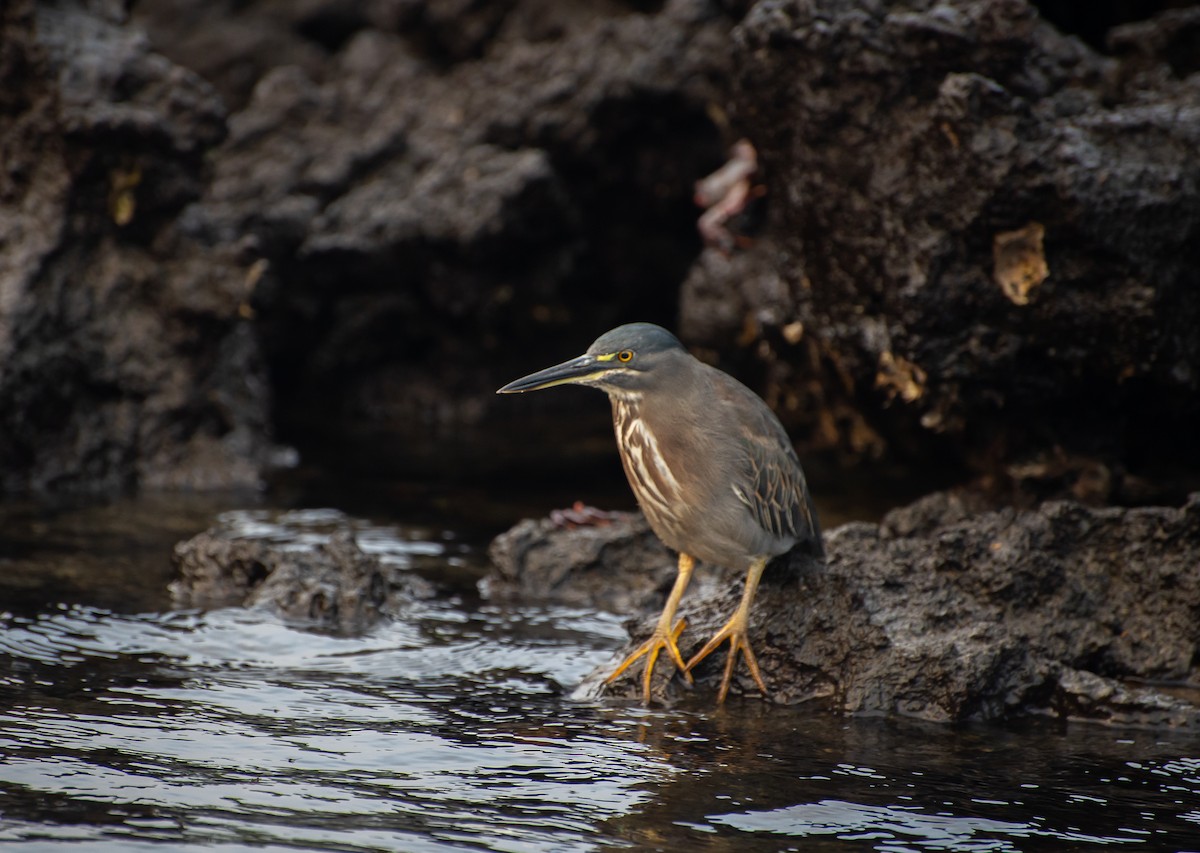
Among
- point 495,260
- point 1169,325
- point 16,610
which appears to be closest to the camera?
point 16,610

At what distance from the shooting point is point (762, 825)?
3389 mm

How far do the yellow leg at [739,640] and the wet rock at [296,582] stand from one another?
1.62 m

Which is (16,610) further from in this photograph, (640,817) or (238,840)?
(640,817)

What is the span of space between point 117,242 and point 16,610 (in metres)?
3.46

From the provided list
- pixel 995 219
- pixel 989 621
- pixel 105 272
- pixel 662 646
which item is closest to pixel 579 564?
pixel 662 646

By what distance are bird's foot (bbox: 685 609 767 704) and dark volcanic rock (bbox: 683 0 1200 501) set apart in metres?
1.94

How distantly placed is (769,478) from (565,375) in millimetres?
803

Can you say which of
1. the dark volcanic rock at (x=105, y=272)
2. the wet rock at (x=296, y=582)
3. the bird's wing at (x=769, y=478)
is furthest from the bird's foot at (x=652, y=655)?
the dark volcanic rock at (x=105, y=272)

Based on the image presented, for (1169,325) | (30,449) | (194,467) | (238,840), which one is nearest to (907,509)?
(1169,325)

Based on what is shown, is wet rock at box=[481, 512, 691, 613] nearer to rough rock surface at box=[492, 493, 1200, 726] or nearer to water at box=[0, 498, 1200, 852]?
water at box=[0, 498, 1200, 852]

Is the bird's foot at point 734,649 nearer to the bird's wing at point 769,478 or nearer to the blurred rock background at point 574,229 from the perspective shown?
the bird's wing at point 769,478

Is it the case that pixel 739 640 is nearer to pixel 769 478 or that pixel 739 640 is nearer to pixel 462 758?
pixel 769 478

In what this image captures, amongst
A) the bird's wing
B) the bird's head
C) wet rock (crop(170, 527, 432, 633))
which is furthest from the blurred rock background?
wet rock (crop(170, 527, 432, 633))

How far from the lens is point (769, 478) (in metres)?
4.55
